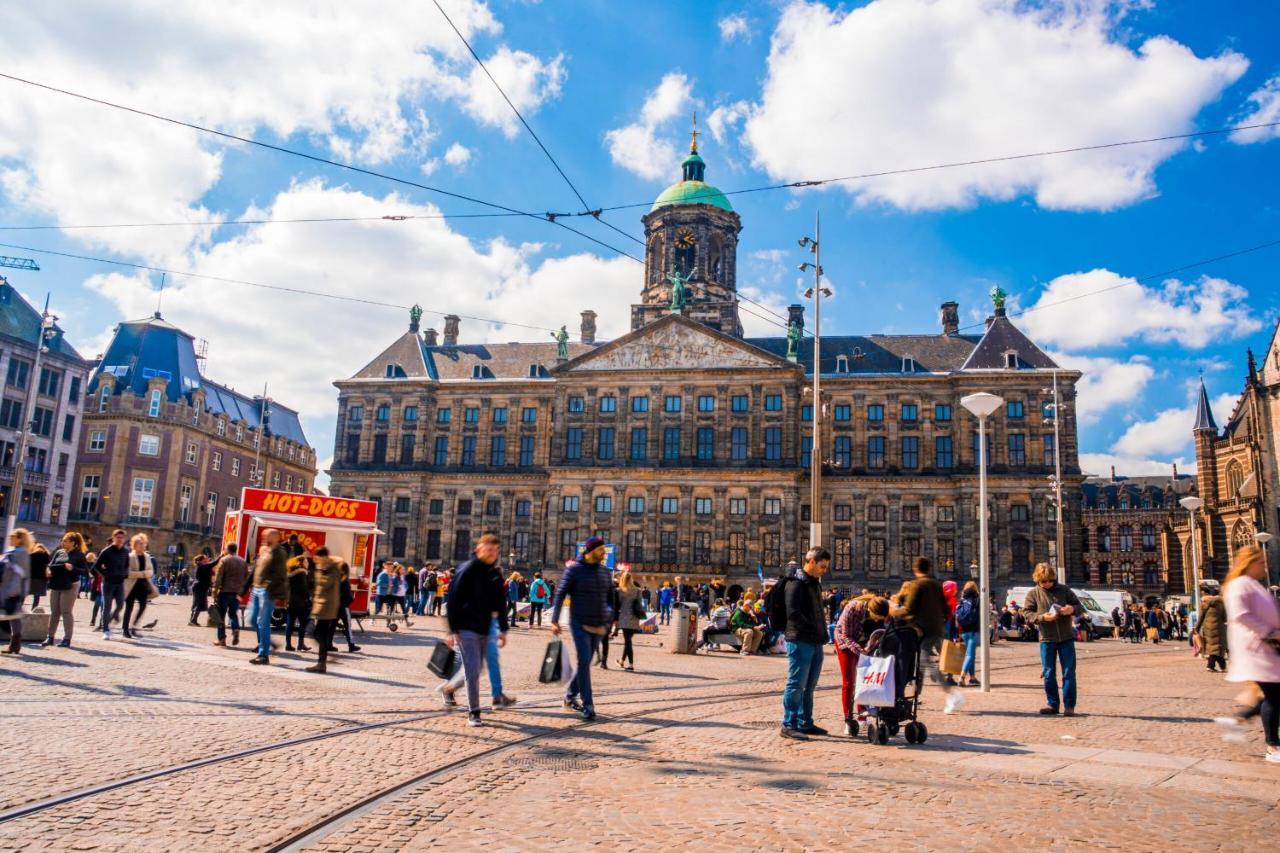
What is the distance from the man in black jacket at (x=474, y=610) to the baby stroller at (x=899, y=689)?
3.65 meters

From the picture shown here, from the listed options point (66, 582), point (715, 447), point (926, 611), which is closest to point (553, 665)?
point (926, 611)

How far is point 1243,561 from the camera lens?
8570 mm

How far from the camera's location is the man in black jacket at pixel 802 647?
30.1 feet

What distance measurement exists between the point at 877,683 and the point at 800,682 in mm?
730

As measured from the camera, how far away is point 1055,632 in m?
11.5

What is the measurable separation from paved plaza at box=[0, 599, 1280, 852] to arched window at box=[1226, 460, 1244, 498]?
50067 mm

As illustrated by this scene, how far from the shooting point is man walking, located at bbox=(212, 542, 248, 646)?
16.6 m

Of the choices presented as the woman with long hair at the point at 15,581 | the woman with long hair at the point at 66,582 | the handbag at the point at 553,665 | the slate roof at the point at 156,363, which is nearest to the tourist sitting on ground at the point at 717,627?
the handbag at the point at 553,665

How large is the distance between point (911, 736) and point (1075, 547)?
165 ft

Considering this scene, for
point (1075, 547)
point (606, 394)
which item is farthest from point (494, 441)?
point (1075, 547)

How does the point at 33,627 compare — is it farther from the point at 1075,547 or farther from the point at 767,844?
the point at 1075,547

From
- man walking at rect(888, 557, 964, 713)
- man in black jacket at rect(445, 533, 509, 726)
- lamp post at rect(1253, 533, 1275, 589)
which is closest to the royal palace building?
lamp post at rect(1253, 533, 1275, 589)

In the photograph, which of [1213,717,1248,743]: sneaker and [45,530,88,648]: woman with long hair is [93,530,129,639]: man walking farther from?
[1213,717,1248,743]: sneaker

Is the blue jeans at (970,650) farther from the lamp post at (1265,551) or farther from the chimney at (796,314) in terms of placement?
the chimney at (796,314)
